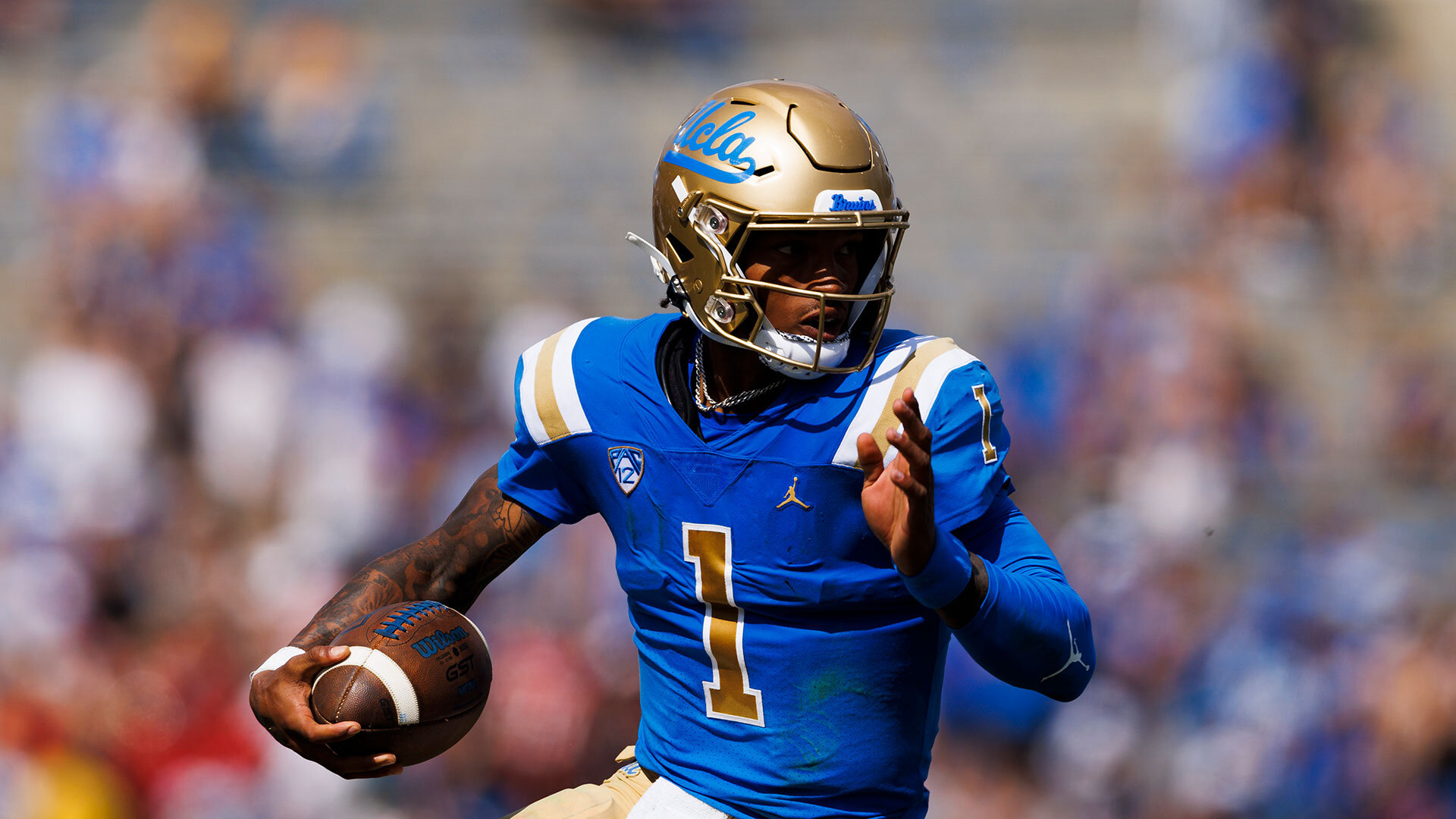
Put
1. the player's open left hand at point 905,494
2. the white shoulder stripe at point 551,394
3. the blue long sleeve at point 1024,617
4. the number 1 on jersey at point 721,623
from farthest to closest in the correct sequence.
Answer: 1. the white shoulder stripe at point 551,394
2. the number 1 on jersey at point 721,623
3. the blue long sleeve at point 1024,617
4. the player's open left hand at point 905,494

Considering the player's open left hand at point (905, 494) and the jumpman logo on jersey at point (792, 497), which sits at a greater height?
the player's open left hand at point (905, 494)

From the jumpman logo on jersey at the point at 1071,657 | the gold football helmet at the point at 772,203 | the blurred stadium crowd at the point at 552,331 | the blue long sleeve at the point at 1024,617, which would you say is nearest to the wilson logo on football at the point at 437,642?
the gold football helmet at the point at 772,203

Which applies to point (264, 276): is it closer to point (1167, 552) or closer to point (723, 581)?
point (1167, 552)

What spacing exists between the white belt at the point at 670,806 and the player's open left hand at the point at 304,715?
0.44 metres

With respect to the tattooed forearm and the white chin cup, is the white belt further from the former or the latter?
the white chin cup

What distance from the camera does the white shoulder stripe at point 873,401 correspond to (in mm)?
2449

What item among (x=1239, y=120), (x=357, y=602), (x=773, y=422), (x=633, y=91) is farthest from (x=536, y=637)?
(x=1239, y=120)

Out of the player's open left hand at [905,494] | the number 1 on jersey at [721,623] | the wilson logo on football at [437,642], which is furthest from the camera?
the wilson logo on football at [437,642]

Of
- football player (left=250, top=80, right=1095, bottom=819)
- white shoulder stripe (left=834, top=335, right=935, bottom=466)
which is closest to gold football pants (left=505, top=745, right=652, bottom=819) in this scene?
football player (left=250, top=80, right=1095, bottom=819)

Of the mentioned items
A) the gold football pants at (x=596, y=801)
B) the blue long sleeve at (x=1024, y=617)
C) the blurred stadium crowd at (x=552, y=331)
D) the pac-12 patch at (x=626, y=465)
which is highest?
the pac-12 patch at (x=626, y=465)

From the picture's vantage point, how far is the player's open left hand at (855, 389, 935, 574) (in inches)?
83.4

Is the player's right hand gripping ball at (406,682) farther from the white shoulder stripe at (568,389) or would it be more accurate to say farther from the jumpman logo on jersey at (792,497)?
the jumpman logo on jersey at (792,497)

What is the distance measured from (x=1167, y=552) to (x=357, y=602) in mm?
4714

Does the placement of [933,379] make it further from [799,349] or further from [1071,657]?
[1071,657]
